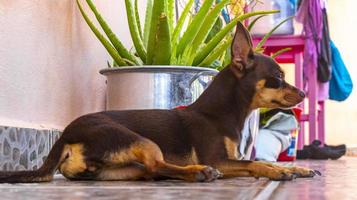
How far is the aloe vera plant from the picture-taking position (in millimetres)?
1566

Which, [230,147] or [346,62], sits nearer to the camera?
[230,147]

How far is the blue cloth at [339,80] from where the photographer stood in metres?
4.07

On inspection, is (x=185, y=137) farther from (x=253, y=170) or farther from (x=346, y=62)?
(x=346, y=62)

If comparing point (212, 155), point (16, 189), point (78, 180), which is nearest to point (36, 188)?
point (16, 189)

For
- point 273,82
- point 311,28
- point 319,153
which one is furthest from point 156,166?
point 311,28

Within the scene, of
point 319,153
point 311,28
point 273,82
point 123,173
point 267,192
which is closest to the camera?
point 267,192

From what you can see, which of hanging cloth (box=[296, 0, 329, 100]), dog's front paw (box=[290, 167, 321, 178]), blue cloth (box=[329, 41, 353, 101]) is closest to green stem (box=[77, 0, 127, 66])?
dog's front paw (box=[290, 167, 321, 178])

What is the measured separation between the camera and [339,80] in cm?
416

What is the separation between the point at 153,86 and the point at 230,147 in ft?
1.14

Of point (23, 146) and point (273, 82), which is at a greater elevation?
point (273, 82)

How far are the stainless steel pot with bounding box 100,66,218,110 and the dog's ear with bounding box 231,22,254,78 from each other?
0.21 meters

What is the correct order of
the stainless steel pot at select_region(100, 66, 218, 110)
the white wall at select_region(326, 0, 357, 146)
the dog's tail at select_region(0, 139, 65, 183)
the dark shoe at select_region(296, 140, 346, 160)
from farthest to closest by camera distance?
the white wall at select_region(326, 0, 357, 146) → the dark shoe at select_region(296, 140, 346, 160) → the stainless steel pot at select_region(100, 66, 218, 110) → the dog's tail at select_region(0, 139, 65, 183)

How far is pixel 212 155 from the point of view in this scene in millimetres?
1224

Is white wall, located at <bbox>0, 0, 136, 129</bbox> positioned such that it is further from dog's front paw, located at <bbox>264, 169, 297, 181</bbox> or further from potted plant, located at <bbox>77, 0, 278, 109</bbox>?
dog's front paw, located at <bbox>264, 169, 297, 181</bbox>
